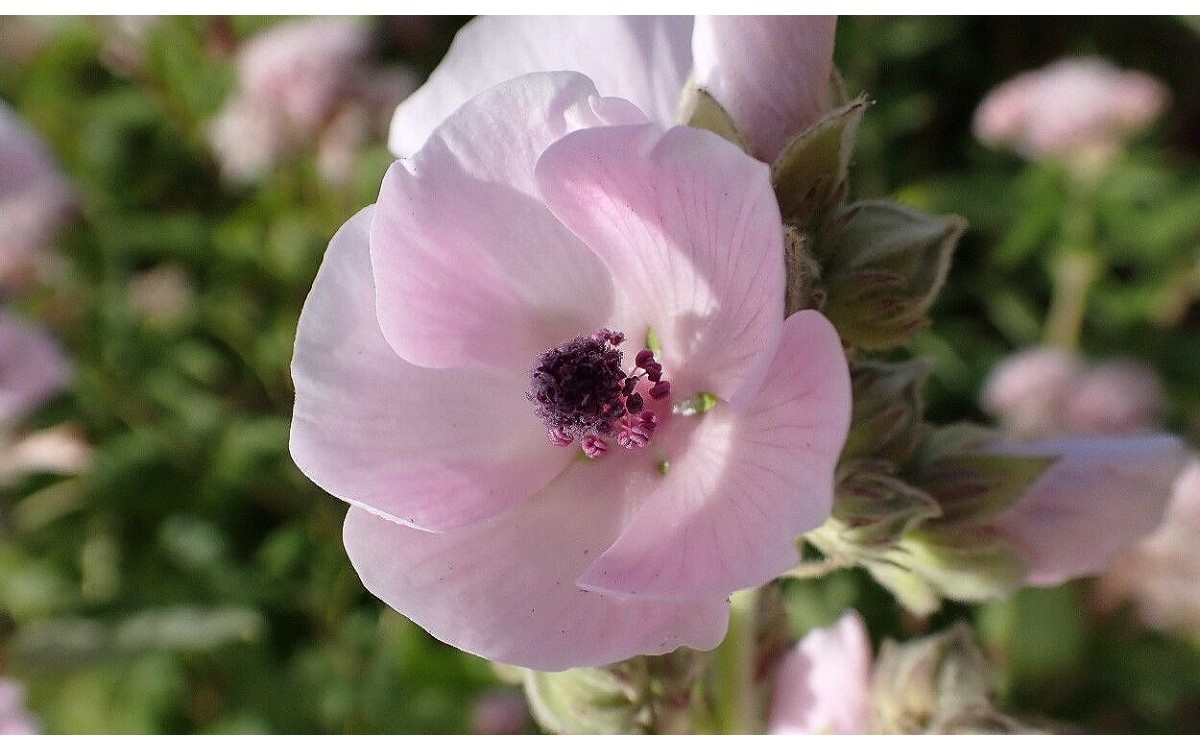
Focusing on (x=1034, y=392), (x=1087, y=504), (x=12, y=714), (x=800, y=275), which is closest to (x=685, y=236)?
(x=800, y=275)

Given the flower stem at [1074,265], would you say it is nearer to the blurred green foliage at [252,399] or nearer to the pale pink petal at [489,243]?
the blurred green foliage at [252,399]

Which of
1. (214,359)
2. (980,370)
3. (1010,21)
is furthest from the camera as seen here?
(1010,21)

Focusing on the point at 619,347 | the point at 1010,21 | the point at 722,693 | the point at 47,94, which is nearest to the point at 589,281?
the point at 619,347

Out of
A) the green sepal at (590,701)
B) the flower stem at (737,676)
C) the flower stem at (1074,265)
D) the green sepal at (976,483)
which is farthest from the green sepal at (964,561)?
the flower stem at (1074,265)

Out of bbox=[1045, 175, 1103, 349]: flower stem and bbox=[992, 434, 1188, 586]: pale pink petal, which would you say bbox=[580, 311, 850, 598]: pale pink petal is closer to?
bbox=[992, 434, 1188, 586]: pale pink petal

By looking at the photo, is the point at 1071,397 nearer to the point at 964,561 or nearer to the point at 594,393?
the point at 964,561

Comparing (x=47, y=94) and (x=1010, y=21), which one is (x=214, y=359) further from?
(x=1010, y=21)

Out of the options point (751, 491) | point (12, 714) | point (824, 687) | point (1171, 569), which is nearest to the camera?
point (751, 491)
